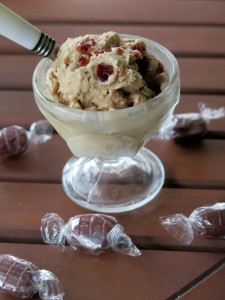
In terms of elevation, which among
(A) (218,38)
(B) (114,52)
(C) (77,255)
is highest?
(B) (114,52)

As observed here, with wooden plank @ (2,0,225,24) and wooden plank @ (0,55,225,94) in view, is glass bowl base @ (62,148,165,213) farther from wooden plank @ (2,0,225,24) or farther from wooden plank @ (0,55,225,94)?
wooden plank @ (2,0,225,24)

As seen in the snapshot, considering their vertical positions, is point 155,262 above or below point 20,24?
below

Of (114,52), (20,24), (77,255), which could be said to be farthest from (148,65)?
(77,255)

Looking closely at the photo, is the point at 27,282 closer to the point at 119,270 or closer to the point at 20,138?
the point at 119,270

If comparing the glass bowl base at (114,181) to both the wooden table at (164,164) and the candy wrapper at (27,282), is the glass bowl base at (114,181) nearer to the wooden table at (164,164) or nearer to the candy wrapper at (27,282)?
the wooden table at (164,164)

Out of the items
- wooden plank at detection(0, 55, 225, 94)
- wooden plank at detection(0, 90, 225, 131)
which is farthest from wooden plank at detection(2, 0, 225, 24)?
wooden plank at detection(0, 90, 225, 131)

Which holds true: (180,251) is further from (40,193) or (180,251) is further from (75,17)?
(75,17)

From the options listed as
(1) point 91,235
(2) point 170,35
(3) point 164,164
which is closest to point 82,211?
(1) point 91,235
